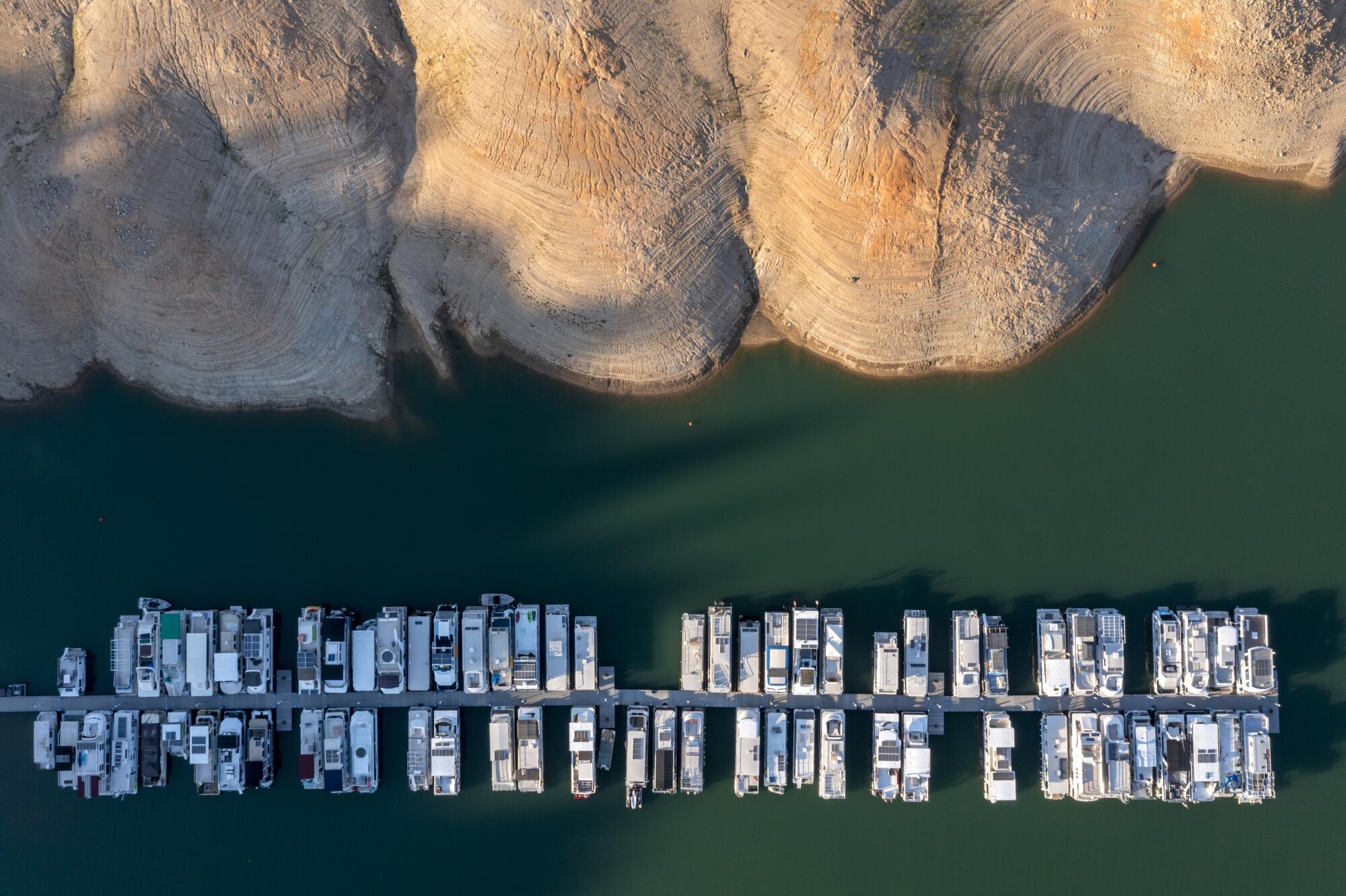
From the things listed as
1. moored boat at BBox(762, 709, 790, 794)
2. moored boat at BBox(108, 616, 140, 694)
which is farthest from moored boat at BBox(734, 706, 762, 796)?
moored boat at BBox(108, 616, 140, 694)

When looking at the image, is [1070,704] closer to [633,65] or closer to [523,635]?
[523,635]

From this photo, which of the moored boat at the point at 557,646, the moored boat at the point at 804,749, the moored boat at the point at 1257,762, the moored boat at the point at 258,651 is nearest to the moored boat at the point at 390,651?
the moored boat at the point at 258,651

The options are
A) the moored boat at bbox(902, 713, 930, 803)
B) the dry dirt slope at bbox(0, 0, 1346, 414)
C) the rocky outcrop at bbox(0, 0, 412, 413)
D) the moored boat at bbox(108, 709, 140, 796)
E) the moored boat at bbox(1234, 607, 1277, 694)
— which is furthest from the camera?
the moored boat at bbox(108, 709, 140, 796)

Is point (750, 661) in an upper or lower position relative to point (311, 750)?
upper

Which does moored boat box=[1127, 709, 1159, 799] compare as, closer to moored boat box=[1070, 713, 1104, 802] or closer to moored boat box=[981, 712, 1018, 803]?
moored boat box=[1070, 713, 1104, 802]

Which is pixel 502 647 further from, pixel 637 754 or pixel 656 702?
pixel 637 754

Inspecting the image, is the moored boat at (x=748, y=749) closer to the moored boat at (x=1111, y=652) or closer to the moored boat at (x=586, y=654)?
the moored boat at (x=586, y=654)

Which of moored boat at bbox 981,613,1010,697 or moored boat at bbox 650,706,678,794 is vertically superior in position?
moored boat at bbox 981,613,1010,697

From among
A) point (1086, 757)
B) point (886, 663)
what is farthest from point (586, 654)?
point (1086, 757)
